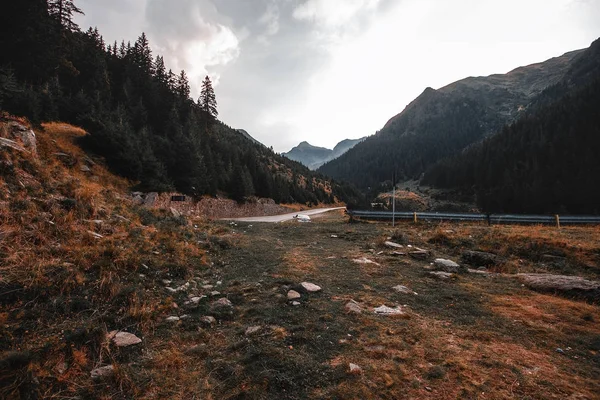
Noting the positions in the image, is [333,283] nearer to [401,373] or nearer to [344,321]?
[344,321]

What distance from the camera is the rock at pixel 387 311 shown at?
5.64 m

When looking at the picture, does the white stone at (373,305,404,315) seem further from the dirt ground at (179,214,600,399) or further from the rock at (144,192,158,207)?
the rock at (144,192,158,207)

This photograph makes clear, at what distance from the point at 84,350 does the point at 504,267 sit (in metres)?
12.4

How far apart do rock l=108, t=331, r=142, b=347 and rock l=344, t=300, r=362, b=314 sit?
158 inches

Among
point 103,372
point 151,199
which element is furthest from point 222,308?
point 151,199

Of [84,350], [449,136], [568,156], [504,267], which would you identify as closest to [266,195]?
[504,267]

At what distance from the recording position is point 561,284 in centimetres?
746

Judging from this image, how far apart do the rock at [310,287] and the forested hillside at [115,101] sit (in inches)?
655

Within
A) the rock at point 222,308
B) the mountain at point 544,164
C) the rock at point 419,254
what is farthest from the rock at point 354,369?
the mountain at point 544,164

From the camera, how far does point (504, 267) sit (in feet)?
31.8

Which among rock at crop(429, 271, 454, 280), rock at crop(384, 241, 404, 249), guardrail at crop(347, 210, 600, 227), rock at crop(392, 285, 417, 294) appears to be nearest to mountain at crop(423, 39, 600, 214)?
guardrail at crop(347, 210, 600, 227)

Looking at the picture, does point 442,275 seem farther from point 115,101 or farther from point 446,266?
point 115,101

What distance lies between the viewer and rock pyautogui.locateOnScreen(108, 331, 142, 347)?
4.17m

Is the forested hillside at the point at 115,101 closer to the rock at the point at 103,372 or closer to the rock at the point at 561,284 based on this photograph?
the rock at the point at 103,372
